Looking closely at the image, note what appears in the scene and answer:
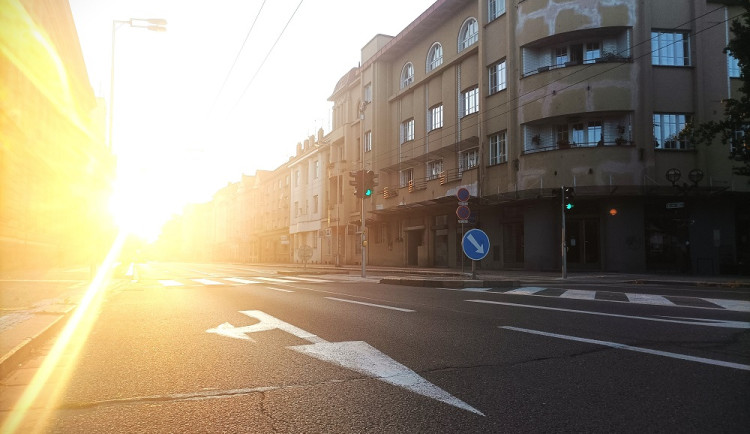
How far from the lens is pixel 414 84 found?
34.7 metres

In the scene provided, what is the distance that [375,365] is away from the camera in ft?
14.4

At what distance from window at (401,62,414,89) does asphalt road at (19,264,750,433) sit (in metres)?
30.7

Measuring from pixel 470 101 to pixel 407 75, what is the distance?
8.96 meters

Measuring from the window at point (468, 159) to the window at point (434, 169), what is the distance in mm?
2286

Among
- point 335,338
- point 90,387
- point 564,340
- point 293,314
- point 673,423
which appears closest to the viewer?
point 673,423

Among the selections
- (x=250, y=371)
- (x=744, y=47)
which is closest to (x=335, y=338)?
(x=250, y=371)

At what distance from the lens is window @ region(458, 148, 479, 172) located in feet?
92.8

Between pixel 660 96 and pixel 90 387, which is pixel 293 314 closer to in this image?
pixel 90 387

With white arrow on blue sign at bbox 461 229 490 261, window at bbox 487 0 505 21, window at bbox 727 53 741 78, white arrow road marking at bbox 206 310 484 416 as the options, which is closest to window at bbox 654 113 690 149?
window at bbox 727 53 741 78

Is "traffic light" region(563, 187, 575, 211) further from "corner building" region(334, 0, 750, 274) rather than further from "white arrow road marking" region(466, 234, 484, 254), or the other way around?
"corner building" region(334, 0, 750, 274)

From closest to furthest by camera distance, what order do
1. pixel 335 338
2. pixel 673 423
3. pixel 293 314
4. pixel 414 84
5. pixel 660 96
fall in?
pixel 673 423, pixel 335 338, pixel 293 314, pixel 660 96, pixel 414 84

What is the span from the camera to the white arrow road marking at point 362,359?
3605 mm

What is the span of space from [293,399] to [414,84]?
108 feet

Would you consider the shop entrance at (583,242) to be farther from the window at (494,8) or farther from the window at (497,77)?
the window at (494,8)
